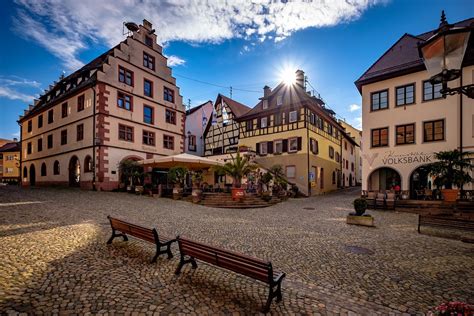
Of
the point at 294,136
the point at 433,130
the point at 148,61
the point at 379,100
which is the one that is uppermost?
the point at 148,61

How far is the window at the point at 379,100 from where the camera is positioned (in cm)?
1812

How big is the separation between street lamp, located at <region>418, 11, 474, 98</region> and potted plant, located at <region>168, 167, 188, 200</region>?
16090 mm

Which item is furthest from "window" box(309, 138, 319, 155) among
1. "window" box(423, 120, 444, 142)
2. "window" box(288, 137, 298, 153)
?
"window" box(423, 120, 444, 142)

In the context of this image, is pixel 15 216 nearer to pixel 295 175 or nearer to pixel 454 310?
pixel 454 310

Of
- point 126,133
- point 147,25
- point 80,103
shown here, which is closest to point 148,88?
point 126,133

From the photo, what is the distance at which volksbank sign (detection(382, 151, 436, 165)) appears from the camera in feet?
52.6

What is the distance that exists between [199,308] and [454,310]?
9.52 feet

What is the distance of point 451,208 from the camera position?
506 inches

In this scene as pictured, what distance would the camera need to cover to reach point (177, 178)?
1809cm

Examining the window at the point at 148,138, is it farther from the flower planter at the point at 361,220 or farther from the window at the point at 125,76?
the flower planter at the point at 361,220

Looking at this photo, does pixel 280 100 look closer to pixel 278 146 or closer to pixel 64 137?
pixel 278 146

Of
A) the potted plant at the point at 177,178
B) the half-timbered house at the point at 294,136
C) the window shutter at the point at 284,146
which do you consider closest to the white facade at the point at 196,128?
the half-timbered house at the point at 294,136

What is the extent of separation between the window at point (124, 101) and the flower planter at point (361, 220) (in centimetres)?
2084

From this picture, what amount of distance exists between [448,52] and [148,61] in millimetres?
26588
